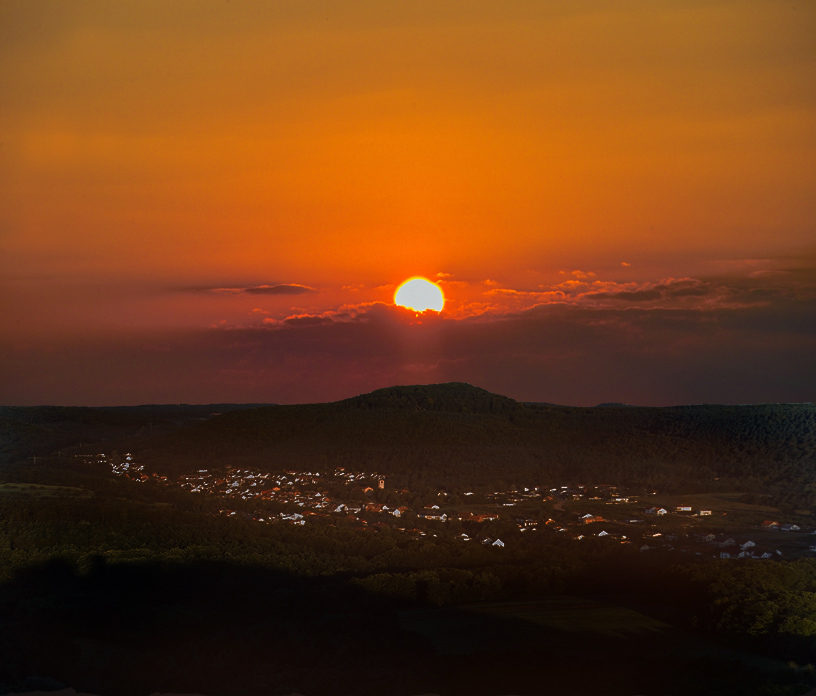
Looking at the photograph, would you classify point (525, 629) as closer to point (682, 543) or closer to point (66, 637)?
point (66, 637)

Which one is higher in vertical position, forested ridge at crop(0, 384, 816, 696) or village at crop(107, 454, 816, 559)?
forested ridge at crop(0, 384, 816, 696)

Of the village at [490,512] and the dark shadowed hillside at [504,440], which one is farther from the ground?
the dark shadowed hillside at [504,440]

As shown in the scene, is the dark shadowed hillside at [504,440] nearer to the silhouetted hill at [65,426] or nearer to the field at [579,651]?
the silhouetted hill at [65,426]

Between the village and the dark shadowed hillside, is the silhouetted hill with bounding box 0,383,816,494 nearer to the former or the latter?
the dark shadowed hillside

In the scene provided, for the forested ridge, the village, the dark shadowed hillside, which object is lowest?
the village

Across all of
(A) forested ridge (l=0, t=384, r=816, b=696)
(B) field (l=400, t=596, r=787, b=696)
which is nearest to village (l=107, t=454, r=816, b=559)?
(A) forested ridge (l=0, t=384, r=816, b=696)

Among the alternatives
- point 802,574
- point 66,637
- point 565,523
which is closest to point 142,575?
point 66,637

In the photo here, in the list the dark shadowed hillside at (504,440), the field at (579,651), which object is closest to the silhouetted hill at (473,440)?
the dark shadowed hillside at (504,440)

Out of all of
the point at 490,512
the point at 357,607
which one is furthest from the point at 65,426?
the point at 357,607

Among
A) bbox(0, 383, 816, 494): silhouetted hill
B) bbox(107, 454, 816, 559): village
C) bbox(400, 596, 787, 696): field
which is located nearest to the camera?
bbox(400, 596, 787, 696): field
